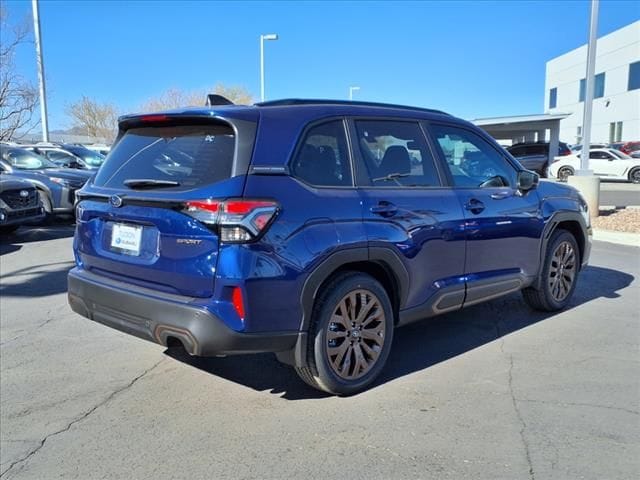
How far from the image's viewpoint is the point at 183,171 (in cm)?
341

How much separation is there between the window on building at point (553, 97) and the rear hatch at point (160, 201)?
66969 mm

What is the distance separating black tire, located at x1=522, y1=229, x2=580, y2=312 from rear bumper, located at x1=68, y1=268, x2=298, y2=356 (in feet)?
10.0

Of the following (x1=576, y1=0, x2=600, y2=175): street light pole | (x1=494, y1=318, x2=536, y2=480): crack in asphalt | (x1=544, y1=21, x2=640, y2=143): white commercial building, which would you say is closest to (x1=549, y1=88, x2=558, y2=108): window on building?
(x1=544, y1=21, x2=640, y2=143): white commercial building

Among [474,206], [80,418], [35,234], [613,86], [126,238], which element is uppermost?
[613,86]

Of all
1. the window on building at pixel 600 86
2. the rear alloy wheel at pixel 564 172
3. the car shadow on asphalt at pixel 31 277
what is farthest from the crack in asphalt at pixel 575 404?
the window on building at pixel 600 86

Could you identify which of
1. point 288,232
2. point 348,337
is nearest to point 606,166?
point 348,337

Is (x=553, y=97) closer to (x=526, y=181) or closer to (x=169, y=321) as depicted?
(x=526, y=181)

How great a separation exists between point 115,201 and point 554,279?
409 cm

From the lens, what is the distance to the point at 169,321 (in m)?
3.22

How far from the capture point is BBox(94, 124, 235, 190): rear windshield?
330cm

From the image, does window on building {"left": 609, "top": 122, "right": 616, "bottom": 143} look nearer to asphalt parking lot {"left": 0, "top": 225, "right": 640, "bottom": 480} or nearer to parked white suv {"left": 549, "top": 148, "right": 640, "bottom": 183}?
parked white suv {"left": 549, "top": 148, "right": 640, "bottom": 183}

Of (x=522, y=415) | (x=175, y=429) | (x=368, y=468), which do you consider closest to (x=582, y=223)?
(x=522, y=415)

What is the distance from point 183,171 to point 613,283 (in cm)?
571

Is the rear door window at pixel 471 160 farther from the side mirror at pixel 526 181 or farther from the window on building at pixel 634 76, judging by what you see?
the window on building at pixel 634 76
